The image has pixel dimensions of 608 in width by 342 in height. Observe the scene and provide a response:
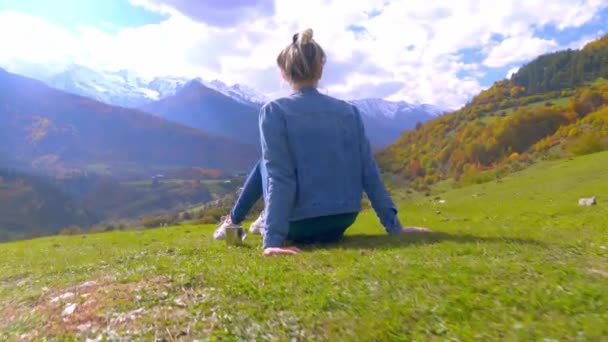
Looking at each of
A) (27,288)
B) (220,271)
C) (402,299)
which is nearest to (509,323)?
(402,299)

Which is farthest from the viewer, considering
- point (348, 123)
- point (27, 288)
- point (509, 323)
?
point (348, 123)

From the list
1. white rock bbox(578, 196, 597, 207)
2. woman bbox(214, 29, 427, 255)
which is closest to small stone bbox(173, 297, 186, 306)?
woman bbox(214, 29, 427, 255)

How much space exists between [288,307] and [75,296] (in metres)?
2.10

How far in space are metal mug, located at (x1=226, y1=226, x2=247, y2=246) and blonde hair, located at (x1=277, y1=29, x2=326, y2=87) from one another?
264 centimetres

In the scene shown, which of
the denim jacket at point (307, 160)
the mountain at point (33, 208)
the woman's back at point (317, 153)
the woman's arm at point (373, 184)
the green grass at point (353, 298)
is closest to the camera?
the green grass at point (353, 298)

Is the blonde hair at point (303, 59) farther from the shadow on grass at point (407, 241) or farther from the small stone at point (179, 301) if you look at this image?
the small stone at point (179, 301)

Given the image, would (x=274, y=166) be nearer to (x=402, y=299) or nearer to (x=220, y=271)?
(x=220, y=271)

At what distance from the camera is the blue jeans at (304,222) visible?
670cm

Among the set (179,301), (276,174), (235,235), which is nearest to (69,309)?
(179,301)

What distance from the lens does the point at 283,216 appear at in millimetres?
5984

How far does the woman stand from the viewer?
6.18 metres

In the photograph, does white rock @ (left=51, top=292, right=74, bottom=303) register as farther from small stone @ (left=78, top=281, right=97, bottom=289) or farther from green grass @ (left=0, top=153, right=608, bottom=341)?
small stone @ (left=78, top=281, right=97, bottom=289)

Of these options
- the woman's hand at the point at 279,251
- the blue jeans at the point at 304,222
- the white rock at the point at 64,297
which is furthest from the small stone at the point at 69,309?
the blue jeans at the point at 304,222

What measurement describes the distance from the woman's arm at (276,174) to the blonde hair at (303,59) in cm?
61
